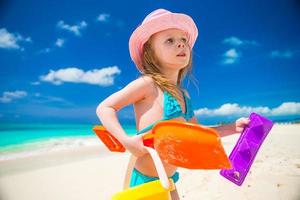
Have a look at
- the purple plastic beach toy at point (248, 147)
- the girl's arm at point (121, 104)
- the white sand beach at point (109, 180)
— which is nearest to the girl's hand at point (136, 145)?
the girl's arm at point (121, 104)

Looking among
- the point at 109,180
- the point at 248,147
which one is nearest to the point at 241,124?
the point at 248,147

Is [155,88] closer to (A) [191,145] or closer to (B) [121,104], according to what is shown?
(B) [121,104]

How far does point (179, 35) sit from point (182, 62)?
0.05 meters

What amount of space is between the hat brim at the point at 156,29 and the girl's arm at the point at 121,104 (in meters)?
0.09

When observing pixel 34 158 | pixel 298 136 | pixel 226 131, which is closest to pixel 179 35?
pixel 226 131

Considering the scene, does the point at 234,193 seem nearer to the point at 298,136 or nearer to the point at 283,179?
the point at 283,179

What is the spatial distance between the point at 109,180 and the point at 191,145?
82cm

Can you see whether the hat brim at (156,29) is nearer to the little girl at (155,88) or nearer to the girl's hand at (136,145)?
the little girl at (155,88)

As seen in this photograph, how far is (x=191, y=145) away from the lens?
0.98 ft

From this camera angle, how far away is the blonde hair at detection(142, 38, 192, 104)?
480mm

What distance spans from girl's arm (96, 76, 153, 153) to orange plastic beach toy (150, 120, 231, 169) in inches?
2.7

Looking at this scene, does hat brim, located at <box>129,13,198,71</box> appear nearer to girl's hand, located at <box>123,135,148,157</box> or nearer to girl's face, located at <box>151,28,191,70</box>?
girl's face, located at <box>151,28,191,70</box>

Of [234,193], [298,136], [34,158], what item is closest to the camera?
[234,193]

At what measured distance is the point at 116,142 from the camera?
1.40 feet
